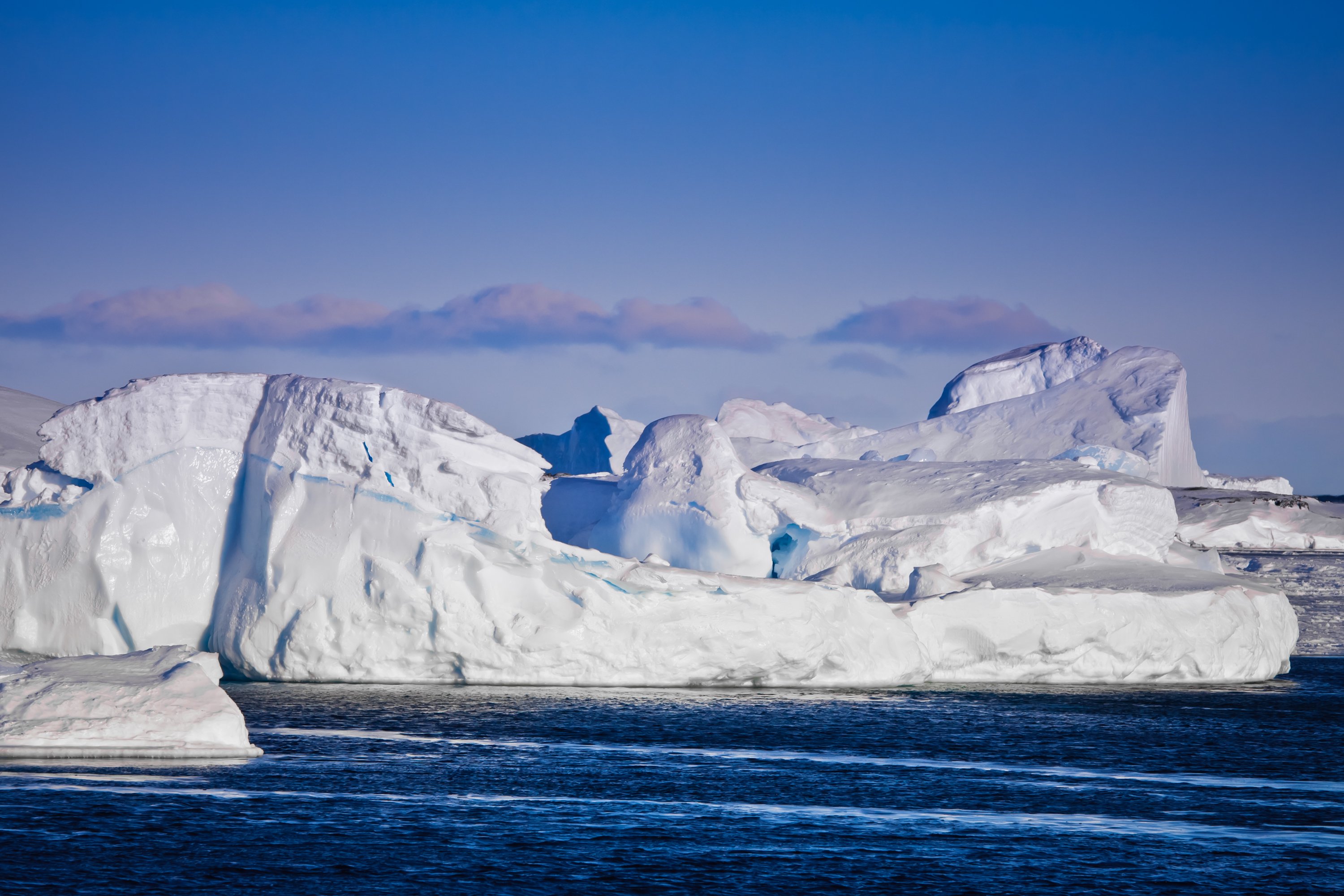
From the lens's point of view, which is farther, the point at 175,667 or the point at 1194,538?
the point at 1194,538

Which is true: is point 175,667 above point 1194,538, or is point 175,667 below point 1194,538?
below

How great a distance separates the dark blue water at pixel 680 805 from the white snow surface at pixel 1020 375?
33.6 m

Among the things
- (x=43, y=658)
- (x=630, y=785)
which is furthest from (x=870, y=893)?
(x=43, y=658)

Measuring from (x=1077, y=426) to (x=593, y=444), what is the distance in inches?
746

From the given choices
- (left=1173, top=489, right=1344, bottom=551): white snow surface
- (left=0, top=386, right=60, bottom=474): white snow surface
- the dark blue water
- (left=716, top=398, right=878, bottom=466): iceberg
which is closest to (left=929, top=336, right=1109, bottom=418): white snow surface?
(left=716, top=398, right=878, bottom=466): iceberg

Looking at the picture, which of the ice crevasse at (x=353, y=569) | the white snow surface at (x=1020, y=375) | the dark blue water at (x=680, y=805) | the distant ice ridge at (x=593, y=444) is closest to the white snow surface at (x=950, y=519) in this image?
the ice crevasse at (x=353, y=569)

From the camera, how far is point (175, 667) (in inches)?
576

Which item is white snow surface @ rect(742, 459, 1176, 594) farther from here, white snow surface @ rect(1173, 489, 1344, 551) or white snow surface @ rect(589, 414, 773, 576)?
white snow surface @ rect(1173, 489, 1344, 551)

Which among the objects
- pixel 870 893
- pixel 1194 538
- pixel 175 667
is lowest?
pixel 870 893

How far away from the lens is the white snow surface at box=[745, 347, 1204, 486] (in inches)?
1636

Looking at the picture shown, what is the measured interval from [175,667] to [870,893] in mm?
8401

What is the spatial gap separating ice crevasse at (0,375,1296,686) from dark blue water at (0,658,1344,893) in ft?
4.44

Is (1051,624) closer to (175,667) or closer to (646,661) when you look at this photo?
(646,661)

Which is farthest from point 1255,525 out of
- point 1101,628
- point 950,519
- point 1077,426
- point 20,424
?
point 20,424
